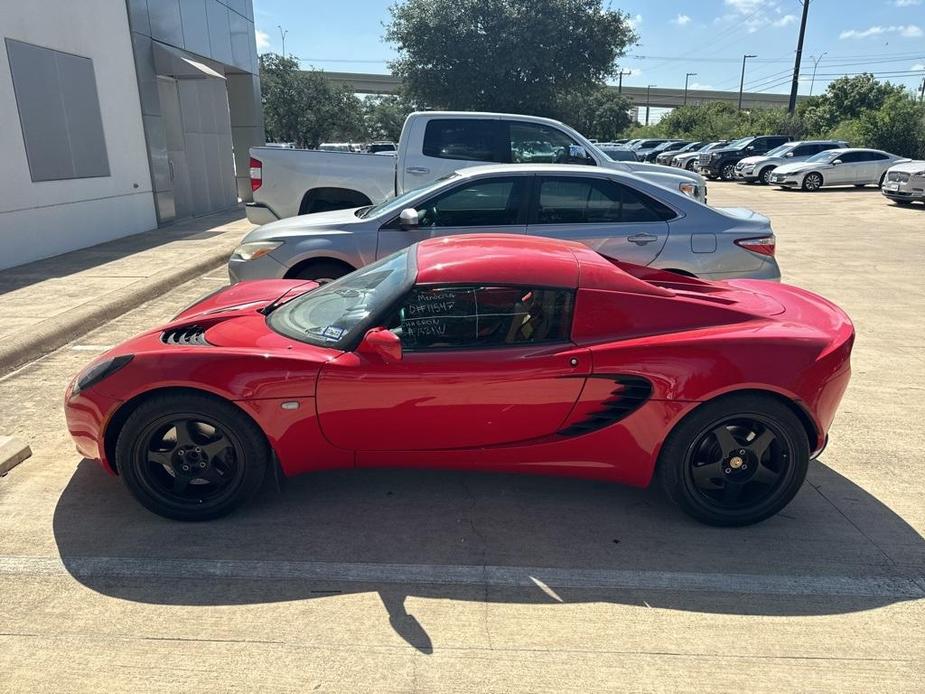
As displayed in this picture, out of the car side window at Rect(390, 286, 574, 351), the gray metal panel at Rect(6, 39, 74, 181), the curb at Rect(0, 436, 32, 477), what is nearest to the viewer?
the car side window at Rect(390, 286, 574, 351)

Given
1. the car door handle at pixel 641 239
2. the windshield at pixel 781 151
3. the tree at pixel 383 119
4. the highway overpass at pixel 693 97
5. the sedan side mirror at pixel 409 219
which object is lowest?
the car door handle at pixel 641 239

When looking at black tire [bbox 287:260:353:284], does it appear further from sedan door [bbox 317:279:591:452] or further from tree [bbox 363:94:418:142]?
tree [bbox 363:94:418:142]

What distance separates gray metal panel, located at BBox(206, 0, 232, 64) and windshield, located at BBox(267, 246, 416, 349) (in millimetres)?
16274

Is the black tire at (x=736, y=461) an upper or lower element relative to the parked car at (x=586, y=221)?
lower

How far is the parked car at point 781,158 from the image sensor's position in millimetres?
26094

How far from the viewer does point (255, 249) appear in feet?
19.8

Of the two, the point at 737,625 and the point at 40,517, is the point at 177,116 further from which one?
the point at 737,625

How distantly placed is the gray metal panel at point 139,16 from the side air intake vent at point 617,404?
545 inches

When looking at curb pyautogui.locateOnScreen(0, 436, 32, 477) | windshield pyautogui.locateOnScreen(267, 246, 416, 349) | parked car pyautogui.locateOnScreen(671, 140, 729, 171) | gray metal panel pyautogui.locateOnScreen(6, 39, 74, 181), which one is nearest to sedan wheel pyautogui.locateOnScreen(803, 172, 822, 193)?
parked car pyautogui.locateOnScreen(671, 140, 729, 171)

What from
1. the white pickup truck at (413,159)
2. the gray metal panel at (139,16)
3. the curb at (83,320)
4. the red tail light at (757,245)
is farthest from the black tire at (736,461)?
the gray metal panel at (139,16)

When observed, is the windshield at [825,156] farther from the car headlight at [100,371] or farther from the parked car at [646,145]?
the car headlight at [100,371]

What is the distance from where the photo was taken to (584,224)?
5711 millimetres

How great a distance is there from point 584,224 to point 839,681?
4.04 metres

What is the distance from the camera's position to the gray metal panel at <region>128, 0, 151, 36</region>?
13.0 meters
